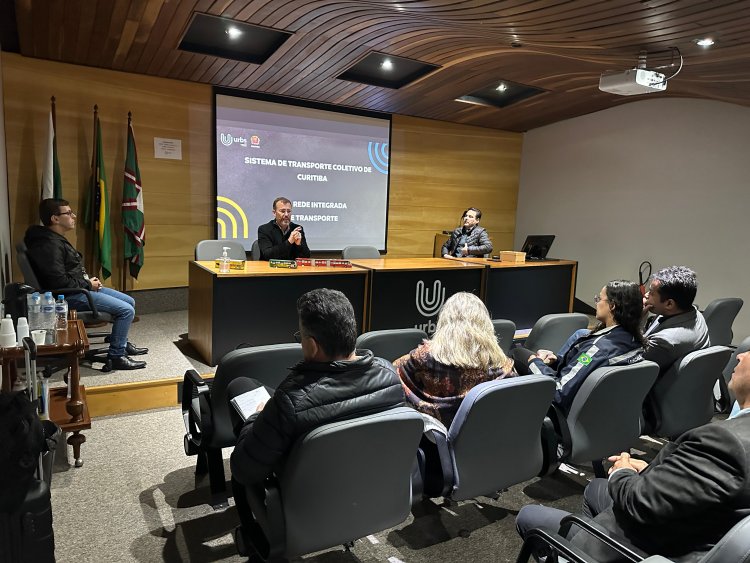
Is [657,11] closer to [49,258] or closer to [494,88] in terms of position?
[494,88]

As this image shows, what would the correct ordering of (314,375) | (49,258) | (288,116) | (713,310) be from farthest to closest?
1. (288,116)
2. (713,310)
3. (49,258)
4. (314,375)

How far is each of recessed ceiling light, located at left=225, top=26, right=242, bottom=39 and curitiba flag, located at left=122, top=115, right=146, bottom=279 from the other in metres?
1.41

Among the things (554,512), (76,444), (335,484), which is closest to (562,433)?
(554,512)

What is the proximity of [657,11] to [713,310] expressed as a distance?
6.89 ft

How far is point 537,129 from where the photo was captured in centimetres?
786

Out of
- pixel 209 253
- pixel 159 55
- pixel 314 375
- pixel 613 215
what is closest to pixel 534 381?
pixel 314 375

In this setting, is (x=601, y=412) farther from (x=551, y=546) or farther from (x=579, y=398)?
(x=551, y=546)

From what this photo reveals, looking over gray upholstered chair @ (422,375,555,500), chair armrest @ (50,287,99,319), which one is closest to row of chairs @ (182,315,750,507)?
gray upholstered chair @ (422,375,555,500)

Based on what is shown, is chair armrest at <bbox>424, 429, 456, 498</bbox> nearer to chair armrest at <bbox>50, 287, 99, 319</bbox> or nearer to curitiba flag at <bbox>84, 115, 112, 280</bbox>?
chair armrest at <bbox>50, 287, 99, 319</bbox>

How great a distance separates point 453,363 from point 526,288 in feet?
11.6

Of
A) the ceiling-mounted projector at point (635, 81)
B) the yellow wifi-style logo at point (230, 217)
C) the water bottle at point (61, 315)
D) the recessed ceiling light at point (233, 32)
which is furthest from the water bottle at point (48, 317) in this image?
the ceiling-mounted projector at point (635, 81)

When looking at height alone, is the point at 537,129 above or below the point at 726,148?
above

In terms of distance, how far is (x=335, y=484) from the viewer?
150cm

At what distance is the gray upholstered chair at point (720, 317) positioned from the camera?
3768 mm
